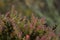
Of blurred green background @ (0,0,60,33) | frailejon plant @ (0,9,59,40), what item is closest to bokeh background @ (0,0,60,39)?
blurred green background @ (0,0,60,33)

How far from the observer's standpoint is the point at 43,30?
3242mm

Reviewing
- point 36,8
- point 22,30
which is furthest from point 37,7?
point 22,30

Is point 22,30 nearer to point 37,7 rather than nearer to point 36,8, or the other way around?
point 36,8

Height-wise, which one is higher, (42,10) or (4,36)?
(4,36)

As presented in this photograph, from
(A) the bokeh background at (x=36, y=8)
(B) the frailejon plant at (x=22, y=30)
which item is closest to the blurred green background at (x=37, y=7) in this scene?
(A) the bokeh background at (x=36, y=8)

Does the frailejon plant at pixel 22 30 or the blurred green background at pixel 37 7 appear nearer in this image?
the frailejon plant at pixel 22 30

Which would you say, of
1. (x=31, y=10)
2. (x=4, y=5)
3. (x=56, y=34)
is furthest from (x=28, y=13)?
(x=56, y=34)

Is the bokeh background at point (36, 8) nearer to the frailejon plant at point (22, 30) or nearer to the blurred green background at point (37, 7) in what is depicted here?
the blurred green background at point (37, 7)

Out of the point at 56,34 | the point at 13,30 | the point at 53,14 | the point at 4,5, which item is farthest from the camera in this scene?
the point at 53,14

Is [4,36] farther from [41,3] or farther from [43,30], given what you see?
[41,3]

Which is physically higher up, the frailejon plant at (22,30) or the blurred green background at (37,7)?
the frailejon plant at (22,30)

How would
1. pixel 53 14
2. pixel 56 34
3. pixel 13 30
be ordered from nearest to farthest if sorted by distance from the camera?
pixel 13 30 → pixel 56 34 → pixel 53 14

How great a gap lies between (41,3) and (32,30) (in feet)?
15.9

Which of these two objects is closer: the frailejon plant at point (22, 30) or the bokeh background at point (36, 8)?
the frailejon plant at point (22, 30)
